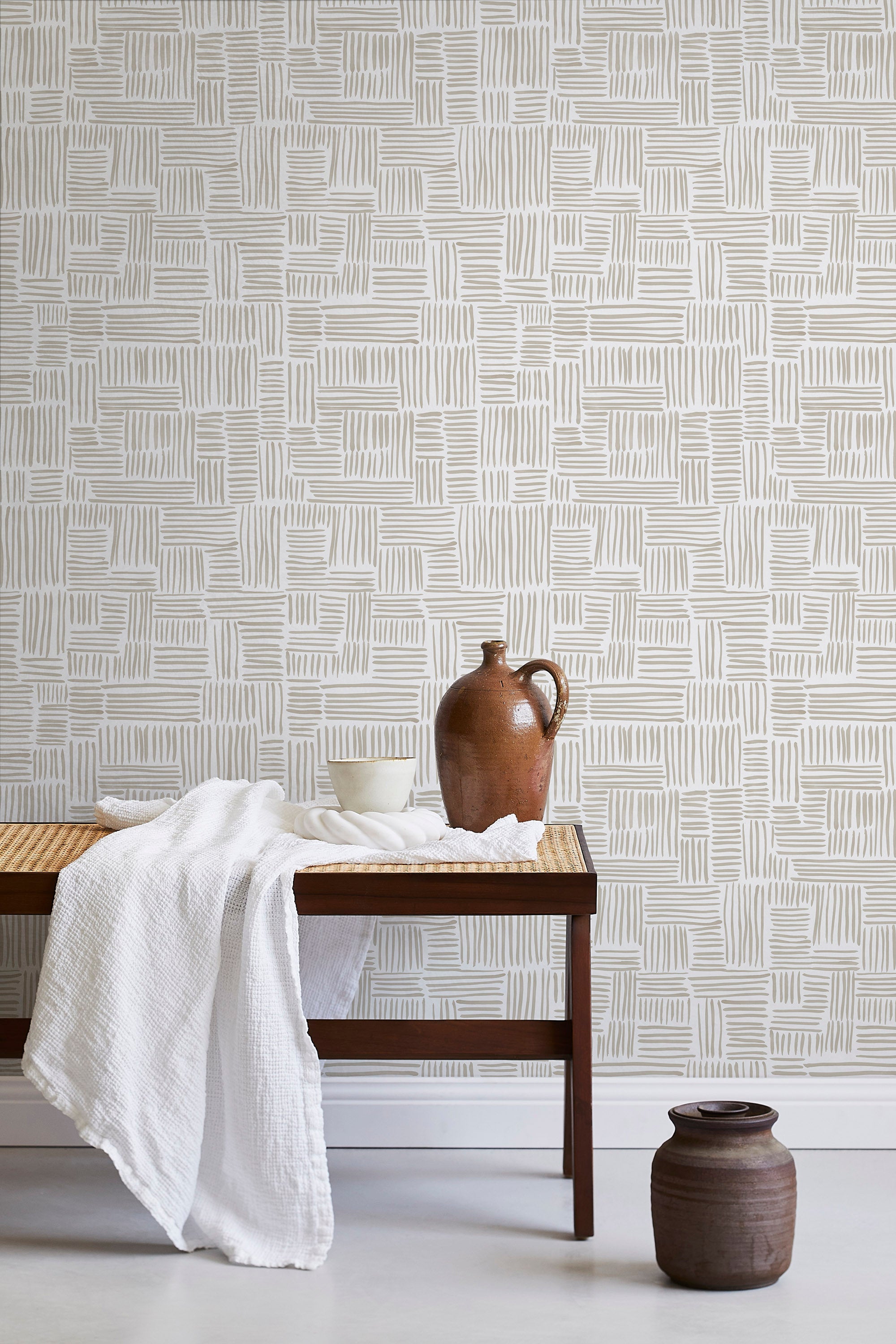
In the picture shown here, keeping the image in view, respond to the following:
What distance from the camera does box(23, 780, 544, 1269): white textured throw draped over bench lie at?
6.23 feet

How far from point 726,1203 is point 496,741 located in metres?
0.81

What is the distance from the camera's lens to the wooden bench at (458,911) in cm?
196

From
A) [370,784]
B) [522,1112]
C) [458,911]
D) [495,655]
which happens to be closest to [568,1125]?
[522,1112]

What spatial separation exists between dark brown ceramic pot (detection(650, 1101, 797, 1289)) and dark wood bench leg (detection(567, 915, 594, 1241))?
15cm

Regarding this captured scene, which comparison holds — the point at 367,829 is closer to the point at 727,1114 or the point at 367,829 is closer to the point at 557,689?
the point at 557,689

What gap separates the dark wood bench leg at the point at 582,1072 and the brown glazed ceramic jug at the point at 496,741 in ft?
0.90

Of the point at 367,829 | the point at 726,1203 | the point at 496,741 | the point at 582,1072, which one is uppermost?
the point at 496,741

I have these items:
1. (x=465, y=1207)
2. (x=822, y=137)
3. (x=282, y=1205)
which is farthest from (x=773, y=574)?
(x=282, y=1205)

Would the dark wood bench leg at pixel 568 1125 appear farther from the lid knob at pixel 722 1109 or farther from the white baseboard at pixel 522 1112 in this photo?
the lid knob at pixel 722 1109

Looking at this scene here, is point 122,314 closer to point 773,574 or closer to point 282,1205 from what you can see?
point 773,574

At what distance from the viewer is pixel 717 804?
2.60 m

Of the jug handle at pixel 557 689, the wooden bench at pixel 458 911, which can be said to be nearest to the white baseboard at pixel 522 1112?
the wooden bench at pixel 458 911

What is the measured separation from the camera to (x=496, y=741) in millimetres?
2201

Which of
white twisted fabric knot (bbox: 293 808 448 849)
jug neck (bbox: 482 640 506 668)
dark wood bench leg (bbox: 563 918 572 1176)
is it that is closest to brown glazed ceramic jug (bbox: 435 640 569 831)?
jug neck (bbox: 482 640 506 668)
